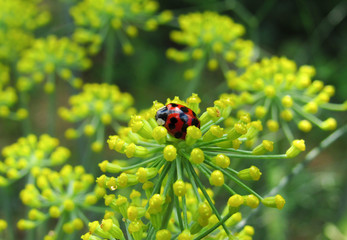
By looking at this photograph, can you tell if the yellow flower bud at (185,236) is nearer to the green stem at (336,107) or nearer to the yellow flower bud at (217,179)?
the yellow flower bud at (217,179)

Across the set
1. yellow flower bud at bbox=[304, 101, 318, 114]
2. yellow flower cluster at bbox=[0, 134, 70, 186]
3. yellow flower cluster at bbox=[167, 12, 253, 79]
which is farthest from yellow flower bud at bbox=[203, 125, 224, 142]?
yellow flower cluster at bbox=[167, 12, 253, 79]

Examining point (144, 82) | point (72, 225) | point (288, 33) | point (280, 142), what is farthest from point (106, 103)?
point (288, 33)

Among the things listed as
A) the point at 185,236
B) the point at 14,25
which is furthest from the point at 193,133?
the point at 14,25

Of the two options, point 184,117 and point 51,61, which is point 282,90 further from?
point 51,61

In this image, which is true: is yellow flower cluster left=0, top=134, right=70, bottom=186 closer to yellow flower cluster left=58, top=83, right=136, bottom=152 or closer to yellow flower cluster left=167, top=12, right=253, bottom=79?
yellow flower cluster left=58, top=83, right=136, bottom=152

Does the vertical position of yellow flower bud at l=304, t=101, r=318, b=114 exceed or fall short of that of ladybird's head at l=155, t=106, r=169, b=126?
it exceeds it

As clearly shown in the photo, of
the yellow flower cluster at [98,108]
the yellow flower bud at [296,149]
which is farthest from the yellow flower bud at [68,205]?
the yellow flower bud at [296,149]

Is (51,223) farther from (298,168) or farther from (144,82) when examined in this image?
(298,168)
